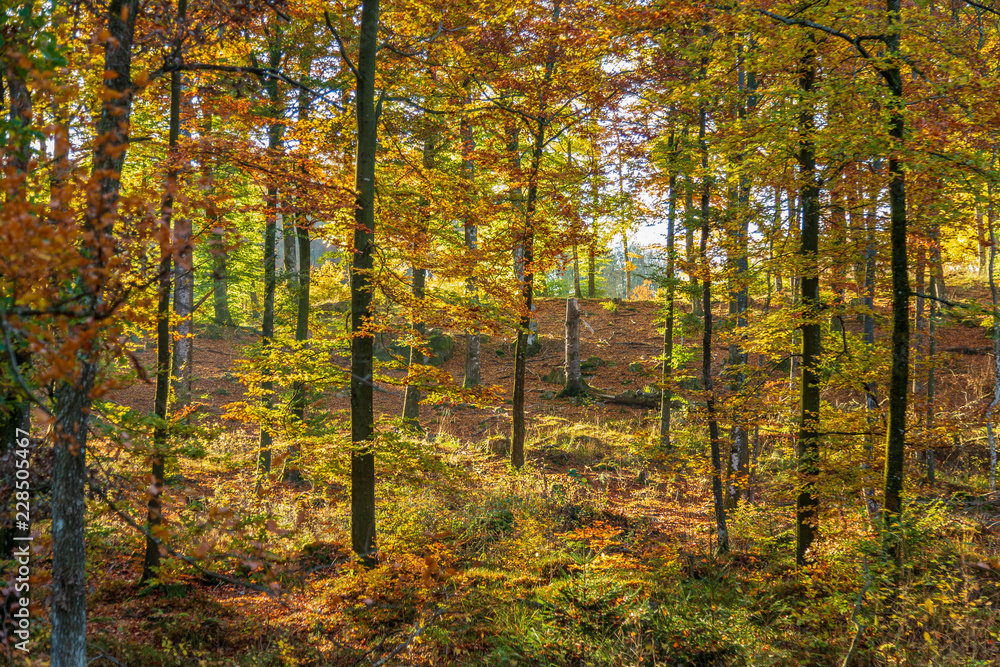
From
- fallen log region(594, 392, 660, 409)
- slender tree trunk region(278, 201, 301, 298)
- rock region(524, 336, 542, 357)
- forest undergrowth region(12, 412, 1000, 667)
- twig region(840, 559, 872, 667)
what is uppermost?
slender tree trunk region(278, 201, 301, 298)

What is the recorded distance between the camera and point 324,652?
5676mm

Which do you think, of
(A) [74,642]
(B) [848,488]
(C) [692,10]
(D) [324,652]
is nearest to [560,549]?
(D) [324,652]

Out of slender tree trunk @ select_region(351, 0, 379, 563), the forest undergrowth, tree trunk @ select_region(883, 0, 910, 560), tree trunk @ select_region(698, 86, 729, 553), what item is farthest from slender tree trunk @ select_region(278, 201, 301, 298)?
tree trunk @ select_region(883, 0, 910, 560)

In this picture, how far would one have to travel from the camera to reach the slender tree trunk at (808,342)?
23.3 feet

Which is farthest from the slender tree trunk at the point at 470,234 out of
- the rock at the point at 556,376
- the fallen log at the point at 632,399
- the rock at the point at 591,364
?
the rock at the point at 591,364

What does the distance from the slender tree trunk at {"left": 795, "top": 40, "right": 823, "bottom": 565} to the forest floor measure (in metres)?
0.34

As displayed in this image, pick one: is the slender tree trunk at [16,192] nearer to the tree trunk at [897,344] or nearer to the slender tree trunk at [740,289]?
the slender tree trunk at [740,289]

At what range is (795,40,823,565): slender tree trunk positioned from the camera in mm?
7098

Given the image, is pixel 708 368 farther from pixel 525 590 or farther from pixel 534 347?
pixel 534 347

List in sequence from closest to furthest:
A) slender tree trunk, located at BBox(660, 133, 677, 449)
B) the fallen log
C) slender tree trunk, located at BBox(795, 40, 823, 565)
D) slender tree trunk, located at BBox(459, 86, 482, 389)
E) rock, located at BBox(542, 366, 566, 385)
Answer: slender tree trunk, located at BBox(795, 40, 823, 565), slender tree trunk, located at BBox(660, 133, 677, 449), slender tree trunk, located at BBox(459, 86, 482, 389), the fallen log, rock, located at BBox(542, 366, 566, 385)

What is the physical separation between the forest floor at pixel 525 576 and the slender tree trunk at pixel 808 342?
0.34 meters

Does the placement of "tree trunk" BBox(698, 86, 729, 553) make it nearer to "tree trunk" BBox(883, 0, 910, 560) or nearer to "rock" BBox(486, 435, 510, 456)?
"tree trunk" BBox(883, 0, 910, 560)

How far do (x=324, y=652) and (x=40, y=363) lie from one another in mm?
4292

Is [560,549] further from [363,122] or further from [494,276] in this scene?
[363,122]
